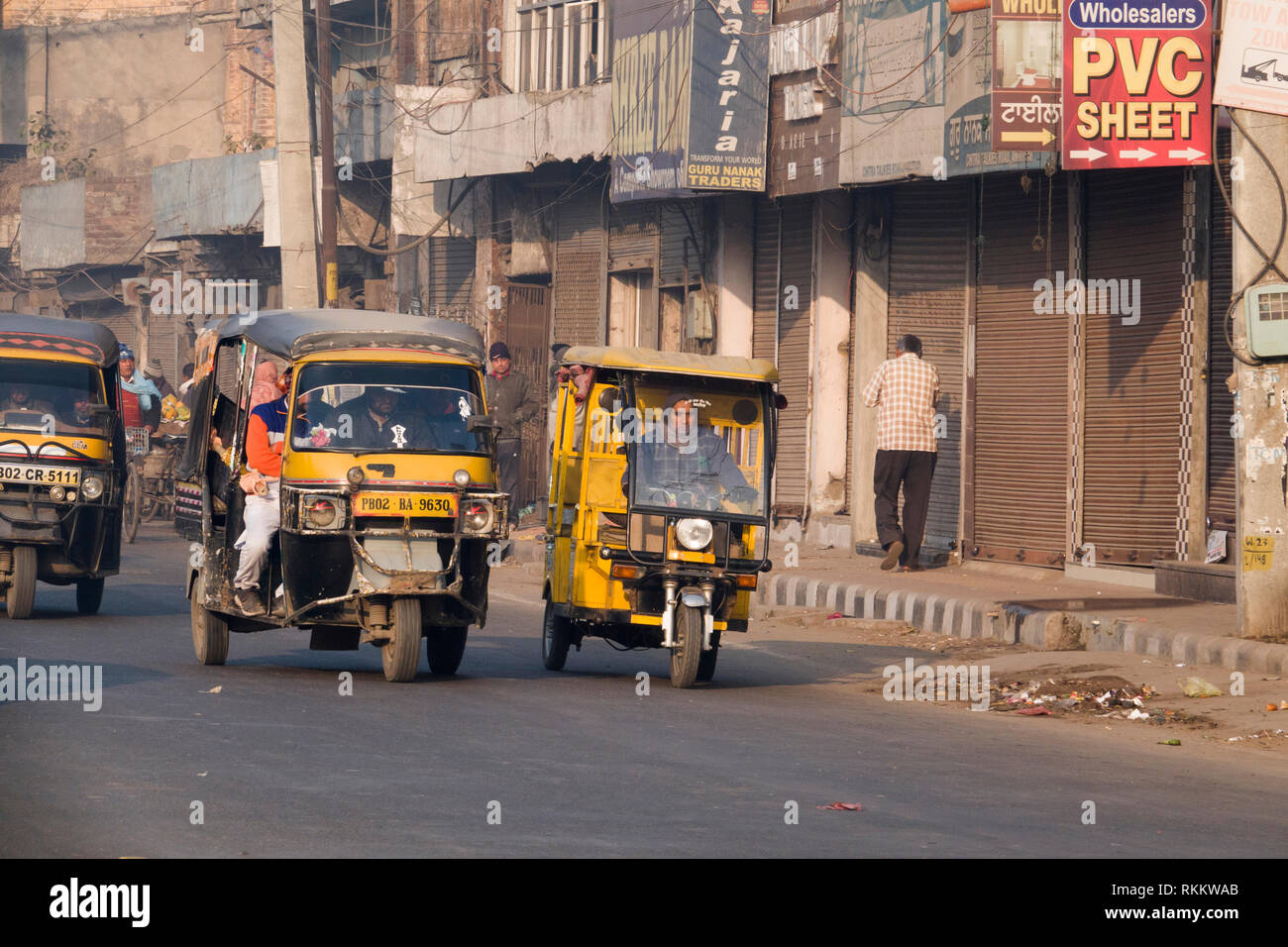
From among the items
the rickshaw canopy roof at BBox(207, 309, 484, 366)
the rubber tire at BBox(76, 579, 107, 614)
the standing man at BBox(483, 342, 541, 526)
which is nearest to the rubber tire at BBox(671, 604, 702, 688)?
the rickshaw canopy roof at BBox(207, 309, 484, 366)

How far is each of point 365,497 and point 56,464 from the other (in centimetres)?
476

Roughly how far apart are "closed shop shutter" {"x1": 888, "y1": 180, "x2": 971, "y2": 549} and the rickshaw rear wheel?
27.5 ft

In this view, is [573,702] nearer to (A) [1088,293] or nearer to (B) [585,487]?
(B) [585,487]

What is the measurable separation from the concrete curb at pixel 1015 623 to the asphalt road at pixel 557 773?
1977 mm

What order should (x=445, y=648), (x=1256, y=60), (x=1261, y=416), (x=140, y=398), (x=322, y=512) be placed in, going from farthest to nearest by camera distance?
(x=140, y=398) < (x=1261, y=416) < (x=445, y=648) < (x=1256, y=60) < (x=322, y=512)

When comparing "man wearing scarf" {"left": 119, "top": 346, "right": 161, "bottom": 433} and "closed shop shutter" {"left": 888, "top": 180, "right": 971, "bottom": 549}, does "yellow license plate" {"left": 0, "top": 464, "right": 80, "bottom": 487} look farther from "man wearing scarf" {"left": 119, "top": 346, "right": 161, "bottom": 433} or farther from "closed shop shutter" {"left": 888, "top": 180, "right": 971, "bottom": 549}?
"closed shop shutter" {"left": 888, "top": 180, "right": 971, "bottom": 549}

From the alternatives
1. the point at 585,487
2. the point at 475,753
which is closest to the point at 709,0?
the point at 585,487

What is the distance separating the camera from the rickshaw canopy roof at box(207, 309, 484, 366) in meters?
12.1

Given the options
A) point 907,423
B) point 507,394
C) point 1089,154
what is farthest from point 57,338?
point 1089,154

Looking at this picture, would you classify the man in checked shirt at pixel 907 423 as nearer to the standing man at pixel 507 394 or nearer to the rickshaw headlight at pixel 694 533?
the standing man at pixel 507 394

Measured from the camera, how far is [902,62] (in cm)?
1955

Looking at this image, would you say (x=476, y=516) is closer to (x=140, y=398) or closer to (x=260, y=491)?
(x=260, y=491)

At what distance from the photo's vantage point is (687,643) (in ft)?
40.3

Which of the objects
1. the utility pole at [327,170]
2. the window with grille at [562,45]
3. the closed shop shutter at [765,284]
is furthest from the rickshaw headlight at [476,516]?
the utility pole at [327,170]
